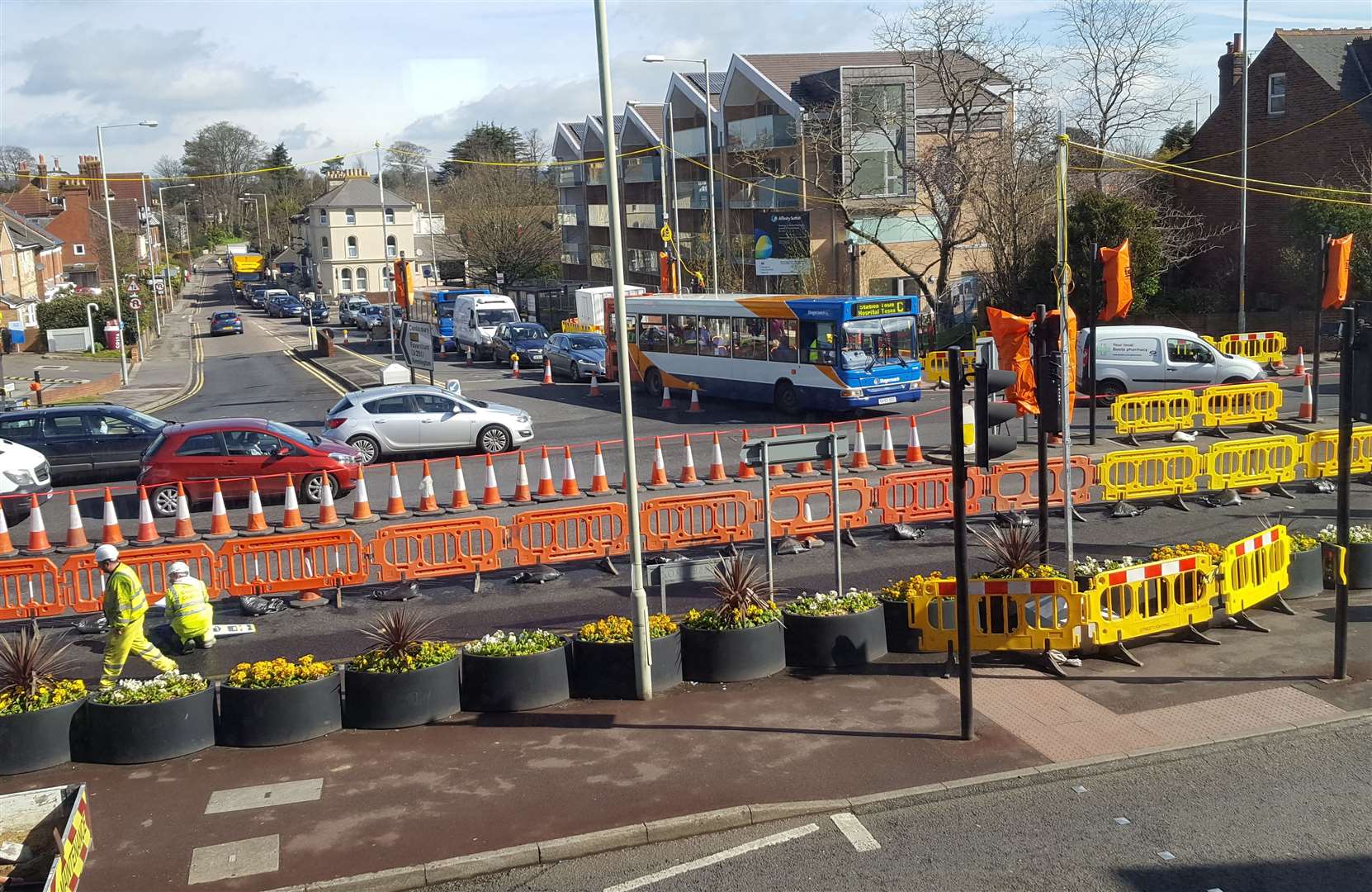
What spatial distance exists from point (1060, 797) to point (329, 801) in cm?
535

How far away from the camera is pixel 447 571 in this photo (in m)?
14.5

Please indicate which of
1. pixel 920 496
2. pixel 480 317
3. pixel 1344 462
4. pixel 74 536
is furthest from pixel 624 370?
pixel 480 317

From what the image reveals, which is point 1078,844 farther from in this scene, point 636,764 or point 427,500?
point 427,500

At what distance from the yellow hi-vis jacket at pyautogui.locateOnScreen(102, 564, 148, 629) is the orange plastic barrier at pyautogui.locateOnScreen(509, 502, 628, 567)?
15.5ft

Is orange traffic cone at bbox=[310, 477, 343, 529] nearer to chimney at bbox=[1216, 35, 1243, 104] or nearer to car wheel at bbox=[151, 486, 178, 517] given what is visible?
car wheel at bbox=[151, 486, 178, 517]

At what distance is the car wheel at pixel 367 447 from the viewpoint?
74.6 ft

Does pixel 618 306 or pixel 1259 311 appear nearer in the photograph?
pixel 618 306

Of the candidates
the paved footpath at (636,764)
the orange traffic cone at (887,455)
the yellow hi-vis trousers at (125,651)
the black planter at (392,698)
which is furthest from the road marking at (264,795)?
the orange traffic cone at (887,455)

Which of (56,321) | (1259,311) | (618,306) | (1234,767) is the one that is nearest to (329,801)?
(618,306)

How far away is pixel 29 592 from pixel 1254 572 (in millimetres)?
13604

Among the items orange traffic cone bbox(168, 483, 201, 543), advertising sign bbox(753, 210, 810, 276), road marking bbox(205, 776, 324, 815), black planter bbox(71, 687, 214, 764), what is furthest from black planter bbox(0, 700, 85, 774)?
advertising sign bbox(753, 210, 810, 276)

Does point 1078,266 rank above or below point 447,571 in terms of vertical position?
above

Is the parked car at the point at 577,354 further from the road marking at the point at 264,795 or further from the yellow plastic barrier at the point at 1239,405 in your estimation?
the road marking at the point at 264,795

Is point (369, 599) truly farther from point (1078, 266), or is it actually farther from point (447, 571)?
point (1078, 266)
